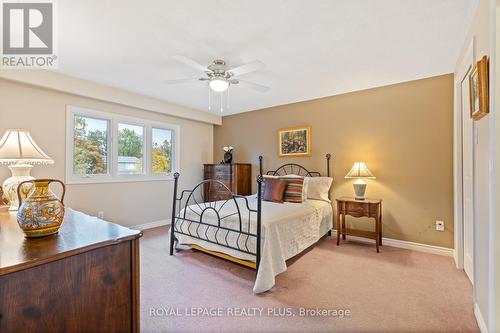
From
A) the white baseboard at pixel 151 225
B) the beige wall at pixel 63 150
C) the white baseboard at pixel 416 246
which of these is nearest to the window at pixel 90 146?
the beige wall at pixel 63 150

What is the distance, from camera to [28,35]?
224cm

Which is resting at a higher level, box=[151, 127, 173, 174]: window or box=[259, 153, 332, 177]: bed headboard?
box=[151, 127, 173, 174]: window

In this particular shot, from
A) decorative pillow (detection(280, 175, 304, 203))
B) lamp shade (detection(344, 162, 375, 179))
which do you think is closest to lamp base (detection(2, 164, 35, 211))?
decorative pillow (detection(280, 175, 304, 203))

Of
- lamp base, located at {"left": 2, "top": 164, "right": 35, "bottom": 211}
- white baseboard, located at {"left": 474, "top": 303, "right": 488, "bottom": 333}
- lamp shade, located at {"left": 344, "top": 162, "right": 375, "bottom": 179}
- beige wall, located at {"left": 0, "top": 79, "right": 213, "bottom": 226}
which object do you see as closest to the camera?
white baseboard, located at {"left": 474, "top": 303, "right": 488, "bottom": 333}

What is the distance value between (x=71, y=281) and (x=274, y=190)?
2932 millimetres

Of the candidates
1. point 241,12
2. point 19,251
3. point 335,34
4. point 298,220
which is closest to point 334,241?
point 298,220

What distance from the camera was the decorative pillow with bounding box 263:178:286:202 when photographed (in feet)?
11.9

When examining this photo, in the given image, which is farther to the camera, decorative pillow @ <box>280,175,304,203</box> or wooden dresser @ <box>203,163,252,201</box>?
wooden dresser @ <box>203,163,252,201</box>

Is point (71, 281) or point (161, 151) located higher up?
point (161, 151)

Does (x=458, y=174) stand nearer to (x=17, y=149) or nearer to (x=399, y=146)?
(x=399, y=146)

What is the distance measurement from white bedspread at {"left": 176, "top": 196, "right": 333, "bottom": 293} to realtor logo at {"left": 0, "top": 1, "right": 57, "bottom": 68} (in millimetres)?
2326

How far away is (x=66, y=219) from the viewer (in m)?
1.50

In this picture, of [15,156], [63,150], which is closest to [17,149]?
[15,156]

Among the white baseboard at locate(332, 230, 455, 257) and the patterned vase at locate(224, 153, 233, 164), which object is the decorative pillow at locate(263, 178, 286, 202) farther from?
the patterned vase at locate(224, 153, 233, 164)
